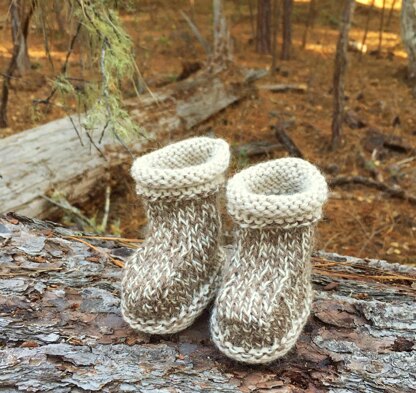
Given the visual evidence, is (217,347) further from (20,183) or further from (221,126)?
(221,126)

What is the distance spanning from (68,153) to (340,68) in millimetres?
1658

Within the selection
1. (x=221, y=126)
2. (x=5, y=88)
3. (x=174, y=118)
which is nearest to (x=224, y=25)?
(x=221, y=126)

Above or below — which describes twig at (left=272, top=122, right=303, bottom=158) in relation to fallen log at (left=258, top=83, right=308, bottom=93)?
above

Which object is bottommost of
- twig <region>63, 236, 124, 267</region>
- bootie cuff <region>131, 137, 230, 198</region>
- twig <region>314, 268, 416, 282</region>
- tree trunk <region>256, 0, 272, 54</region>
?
tree trunk <region>256, 0, 272, 54</region>

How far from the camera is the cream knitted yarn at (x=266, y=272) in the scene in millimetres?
893

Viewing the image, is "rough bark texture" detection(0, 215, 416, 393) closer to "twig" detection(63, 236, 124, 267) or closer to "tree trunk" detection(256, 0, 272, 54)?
"twig" detection(63, 236, 124, 267)

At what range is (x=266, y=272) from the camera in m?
0.94

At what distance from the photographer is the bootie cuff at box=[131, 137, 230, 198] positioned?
0.94m

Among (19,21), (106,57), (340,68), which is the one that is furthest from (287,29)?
(106,57)

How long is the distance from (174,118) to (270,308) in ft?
7.44

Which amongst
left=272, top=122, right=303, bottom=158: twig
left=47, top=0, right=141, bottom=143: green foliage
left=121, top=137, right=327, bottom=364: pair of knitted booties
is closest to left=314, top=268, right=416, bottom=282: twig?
left=121, top=137, right=327, bottom=364: pair of knitted booties

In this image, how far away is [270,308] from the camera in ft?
2.97

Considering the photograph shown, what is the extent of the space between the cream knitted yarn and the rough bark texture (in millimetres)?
60

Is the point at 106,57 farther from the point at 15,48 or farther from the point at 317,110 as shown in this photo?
the point at 317,110
